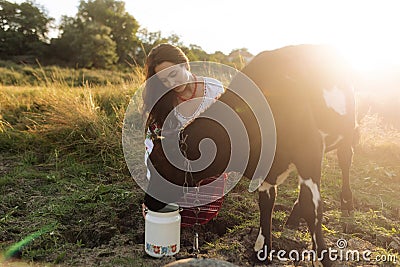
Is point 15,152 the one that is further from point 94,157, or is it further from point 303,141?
point 303,141

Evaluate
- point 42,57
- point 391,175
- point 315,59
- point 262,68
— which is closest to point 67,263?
point 262,68

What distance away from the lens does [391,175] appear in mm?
4152

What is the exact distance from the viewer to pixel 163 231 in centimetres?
236

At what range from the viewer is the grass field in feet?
8.51

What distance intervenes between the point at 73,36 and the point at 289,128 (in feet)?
90.1

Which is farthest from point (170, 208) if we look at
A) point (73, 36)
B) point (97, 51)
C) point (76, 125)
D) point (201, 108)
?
point (73, 36)

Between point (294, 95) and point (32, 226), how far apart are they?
7.22ft

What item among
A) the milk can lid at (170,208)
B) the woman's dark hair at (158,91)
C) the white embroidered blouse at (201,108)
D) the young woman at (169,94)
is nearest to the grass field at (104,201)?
the milk can lid at (170,208)

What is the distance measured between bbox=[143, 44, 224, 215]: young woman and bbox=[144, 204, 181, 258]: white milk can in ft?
0.50

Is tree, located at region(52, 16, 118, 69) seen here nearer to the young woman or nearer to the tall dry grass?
the tall dry grass

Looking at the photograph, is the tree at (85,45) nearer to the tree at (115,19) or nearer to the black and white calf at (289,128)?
the tree at (115,19)

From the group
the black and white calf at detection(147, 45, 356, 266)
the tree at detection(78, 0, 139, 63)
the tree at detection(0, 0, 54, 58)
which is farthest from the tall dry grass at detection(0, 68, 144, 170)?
the tree at detection(0, 0, 54, 58)

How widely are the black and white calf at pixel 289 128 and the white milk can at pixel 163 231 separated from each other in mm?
276

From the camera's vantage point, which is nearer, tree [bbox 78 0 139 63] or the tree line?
the tree line
